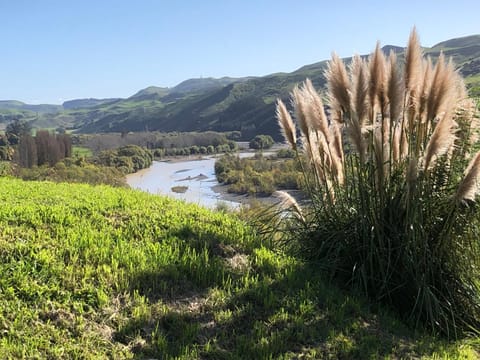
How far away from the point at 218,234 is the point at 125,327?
5.70 feet

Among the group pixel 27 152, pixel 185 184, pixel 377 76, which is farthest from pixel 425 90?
pixel 27 152

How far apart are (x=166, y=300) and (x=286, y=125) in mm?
2541

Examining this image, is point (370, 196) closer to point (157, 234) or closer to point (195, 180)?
point (157, 234)

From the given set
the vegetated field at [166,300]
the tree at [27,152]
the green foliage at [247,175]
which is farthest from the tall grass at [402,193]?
the tree at [27,152]

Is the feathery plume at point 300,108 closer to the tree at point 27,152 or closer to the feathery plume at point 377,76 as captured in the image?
the feathery plume at point 377,76

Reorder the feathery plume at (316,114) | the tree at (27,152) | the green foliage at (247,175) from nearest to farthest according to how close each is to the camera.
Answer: the feathery plume at (316,114) < the green foliage at (247,175) < the tree at (27,152)

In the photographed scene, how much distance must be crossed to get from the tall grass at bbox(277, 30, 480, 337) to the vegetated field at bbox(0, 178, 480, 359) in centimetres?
34

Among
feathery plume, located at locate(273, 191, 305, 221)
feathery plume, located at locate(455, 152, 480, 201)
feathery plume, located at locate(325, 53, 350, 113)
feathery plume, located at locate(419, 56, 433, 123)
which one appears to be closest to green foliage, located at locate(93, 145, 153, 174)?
feathery plume, located at locate(273, 191, 305, 221)

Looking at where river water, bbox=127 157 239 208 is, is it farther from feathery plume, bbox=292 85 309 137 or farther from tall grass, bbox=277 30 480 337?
tall grass, bbox=277 30 480 337

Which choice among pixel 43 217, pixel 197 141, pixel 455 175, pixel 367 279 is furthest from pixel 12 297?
pixel 197 141

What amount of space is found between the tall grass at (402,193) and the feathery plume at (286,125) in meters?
0.27

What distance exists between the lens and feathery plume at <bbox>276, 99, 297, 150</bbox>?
4.88 metres

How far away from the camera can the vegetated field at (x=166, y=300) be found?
2.62 m

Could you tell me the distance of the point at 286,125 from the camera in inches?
193
